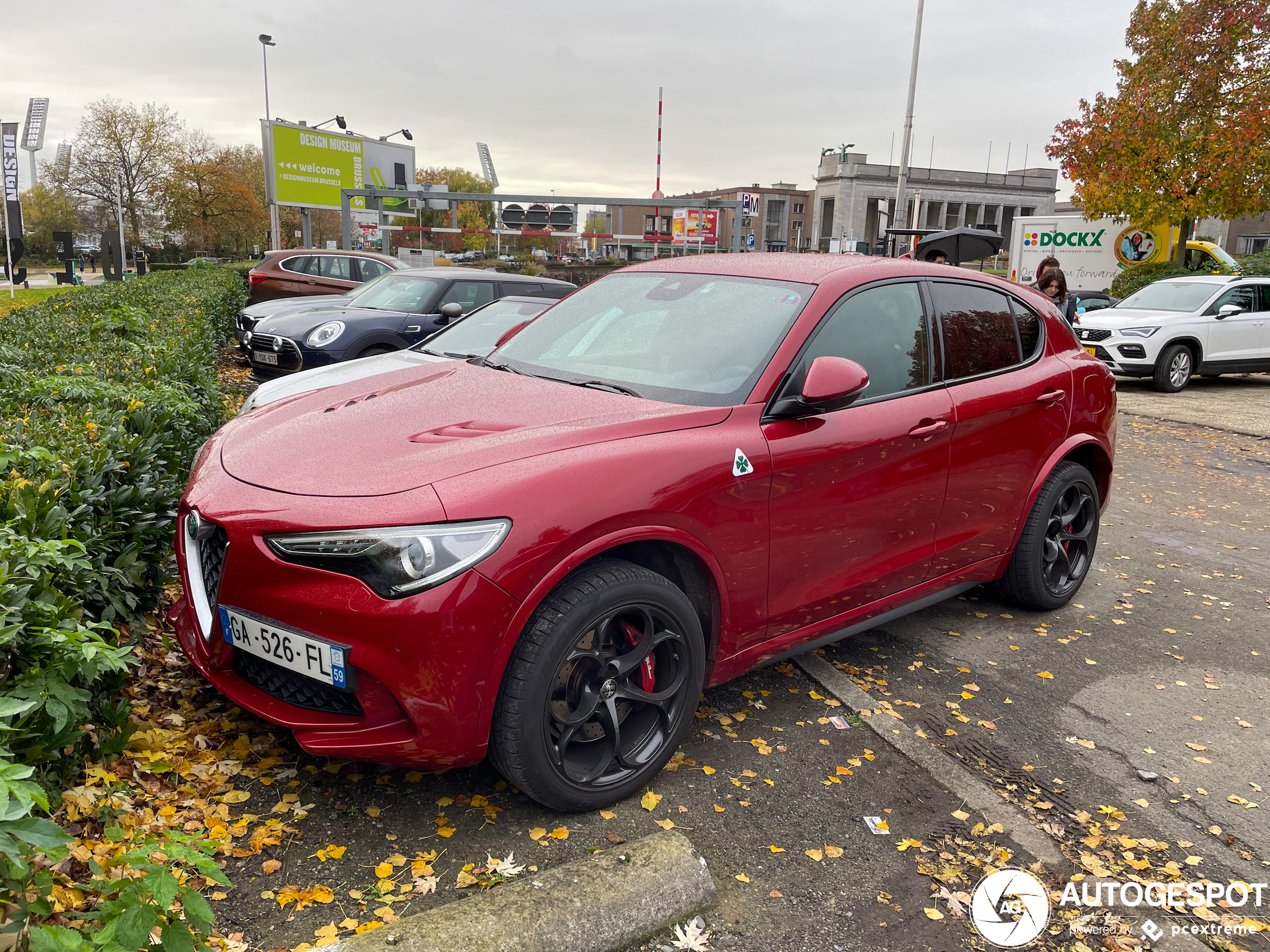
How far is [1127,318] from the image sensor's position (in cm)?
1447

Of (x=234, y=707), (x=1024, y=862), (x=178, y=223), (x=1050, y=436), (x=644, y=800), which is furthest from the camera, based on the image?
(x=178, y=223)

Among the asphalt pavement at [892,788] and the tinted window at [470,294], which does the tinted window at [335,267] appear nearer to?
the tinted window at [470,294]

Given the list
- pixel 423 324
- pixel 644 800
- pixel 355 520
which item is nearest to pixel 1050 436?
pixel 644 800

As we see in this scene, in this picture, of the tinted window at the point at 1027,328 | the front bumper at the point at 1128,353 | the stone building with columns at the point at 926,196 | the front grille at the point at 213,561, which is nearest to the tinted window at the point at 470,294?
the tinted window at the point at 1027,328

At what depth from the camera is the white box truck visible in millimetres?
23375

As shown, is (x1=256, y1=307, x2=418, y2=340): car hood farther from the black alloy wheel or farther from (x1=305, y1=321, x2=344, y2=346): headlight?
the black alloy wheel

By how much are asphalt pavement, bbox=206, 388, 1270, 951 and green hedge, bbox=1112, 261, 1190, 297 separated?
19511 millimetres

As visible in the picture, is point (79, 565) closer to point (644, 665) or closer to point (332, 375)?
point (644, 665)

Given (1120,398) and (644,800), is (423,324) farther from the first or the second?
(1120,398)

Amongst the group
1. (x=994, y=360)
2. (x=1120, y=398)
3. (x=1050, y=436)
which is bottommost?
(x=1120, y=398)

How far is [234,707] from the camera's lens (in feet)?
11.0

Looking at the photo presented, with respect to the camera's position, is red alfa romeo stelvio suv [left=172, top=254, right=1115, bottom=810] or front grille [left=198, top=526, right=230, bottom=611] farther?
front grille [left=198, top=526, right=230, bottom=611]

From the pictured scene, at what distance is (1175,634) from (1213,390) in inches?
491

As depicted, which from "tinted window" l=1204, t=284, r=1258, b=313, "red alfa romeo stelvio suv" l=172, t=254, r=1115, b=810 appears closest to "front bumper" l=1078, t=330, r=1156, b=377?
"tinted window" l=1204, t=284, r=1258, b=313
